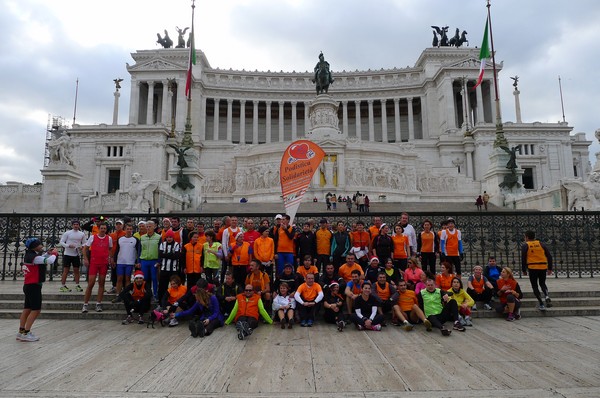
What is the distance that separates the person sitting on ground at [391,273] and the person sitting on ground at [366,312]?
1.00 metres

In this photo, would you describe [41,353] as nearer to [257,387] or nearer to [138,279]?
[138,279]

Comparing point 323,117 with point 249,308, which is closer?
point 249,308

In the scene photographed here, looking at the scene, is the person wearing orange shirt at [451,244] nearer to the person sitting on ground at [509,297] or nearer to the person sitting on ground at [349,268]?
the person sitting on ground at [509,297]

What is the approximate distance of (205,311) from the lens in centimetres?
802

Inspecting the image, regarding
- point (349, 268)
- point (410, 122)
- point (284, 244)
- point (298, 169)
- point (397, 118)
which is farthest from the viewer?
point (397, 118)

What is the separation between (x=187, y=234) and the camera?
380 inches

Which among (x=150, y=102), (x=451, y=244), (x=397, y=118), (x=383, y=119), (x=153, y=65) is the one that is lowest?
(x=451, y=244)

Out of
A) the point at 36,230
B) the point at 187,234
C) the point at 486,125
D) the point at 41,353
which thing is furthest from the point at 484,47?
the point at 41,353

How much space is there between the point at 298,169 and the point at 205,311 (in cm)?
445

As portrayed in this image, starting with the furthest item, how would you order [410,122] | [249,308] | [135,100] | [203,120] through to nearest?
[410,122] → [203,120] → [135,100] → [249,308]

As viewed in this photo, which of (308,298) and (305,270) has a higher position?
(305,270)

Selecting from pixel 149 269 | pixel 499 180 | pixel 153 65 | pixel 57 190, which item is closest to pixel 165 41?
pixel 153 65

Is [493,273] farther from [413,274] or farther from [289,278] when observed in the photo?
[289,278]

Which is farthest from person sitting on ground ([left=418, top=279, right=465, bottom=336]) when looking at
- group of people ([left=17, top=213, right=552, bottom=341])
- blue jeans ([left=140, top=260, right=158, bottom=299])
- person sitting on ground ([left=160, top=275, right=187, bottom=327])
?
blue jeans ([left=140, top=260, right=158, bottom=299])
